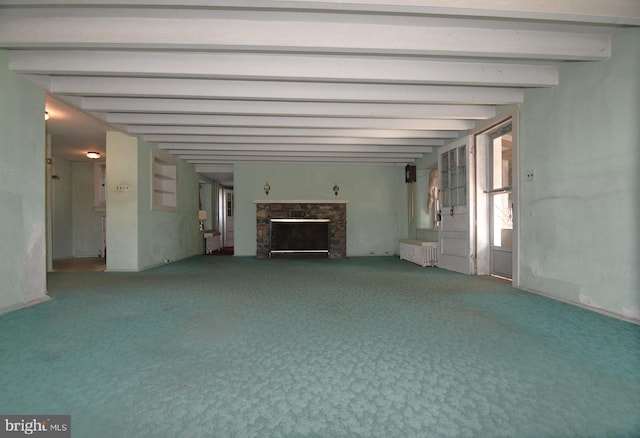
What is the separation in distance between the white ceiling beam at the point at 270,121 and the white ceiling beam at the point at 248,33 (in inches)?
96.0

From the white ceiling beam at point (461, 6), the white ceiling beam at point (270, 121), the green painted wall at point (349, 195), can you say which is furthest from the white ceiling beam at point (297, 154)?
the white ceiling beam at point (461, 6)

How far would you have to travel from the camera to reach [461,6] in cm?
272

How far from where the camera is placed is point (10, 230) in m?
3.79

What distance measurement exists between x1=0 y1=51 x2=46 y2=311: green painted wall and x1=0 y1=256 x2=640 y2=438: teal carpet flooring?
0.36 metres

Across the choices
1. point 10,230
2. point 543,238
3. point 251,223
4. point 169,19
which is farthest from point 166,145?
point 543,238

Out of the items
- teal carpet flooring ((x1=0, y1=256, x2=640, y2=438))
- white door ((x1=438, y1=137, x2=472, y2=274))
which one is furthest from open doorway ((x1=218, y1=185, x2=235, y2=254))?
teal carpet flooring ((x1=0, y1=256, x2=640, y2=438))

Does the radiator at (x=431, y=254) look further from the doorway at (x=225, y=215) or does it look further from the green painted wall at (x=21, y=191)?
the doorway at (x=225, y=215)

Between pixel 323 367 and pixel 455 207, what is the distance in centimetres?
529

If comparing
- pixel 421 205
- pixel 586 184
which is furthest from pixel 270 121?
pixel 421 205

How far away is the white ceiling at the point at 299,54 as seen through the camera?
9.59ft

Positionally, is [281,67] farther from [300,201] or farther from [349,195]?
[349,195]

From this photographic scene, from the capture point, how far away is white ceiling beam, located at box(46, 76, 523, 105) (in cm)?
441

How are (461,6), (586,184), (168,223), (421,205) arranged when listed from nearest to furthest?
(461,6)
(586,184)
(168,223)
(421,205)

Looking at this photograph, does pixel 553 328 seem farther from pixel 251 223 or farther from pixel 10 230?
pixel 251 223
